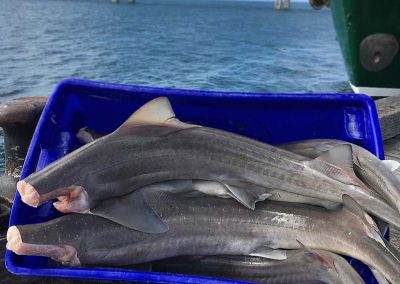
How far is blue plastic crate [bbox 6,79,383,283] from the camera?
121 inches

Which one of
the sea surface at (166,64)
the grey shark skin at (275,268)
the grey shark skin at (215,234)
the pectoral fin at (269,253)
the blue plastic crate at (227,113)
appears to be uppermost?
the blue plastic crate at (227,113)

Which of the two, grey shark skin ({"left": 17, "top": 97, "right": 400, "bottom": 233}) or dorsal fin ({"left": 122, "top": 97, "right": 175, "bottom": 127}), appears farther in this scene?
dorsal fin ({"left": 122, "top": 97, "right": 175, "bottom": 127})

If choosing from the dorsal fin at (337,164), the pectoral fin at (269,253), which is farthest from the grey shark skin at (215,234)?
the dorsal fin at (337,164)

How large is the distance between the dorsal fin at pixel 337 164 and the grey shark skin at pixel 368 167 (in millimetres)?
149

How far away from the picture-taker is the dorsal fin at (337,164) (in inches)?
105

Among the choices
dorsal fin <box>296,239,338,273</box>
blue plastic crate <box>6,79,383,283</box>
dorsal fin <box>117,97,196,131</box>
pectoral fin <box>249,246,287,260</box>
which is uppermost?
dorsal fin <box>117,97,196,131</box>

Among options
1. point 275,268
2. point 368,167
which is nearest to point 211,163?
point 275,268

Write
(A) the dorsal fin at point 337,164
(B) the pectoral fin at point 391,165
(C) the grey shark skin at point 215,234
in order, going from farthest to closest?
(B) the pectoral fin at point 391,165 → (A) the dorsal fin at point 337,164 → (C) the grey shark skin at point 215,234

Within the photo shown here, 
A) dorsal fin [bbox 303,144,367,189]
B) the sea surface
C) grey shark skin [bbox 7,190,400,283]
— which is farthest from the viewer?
the sea surface

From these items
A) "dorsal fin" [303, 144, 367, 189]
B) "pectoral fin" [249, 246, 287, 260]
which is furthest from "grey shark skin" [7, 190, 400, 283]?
"dorsal fin" [303, 144, 367, 189]

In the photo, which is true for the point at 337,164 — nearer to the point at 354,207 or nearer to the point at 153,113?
the point at 354,207

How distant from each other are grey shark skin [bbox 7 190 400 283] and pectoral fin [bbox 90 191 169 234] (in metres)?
0.04

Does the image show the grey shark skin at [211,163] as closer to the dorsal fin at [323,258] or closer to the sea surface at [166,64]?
the dorsal fin at [323,258]

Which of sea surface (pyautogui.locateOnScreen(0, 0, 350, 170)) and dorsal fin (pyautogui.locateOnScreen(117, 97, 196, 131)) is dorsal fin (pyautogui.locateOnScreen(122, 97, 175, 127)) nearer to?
dorsal fin (pyautogui.locateOnScreen(117, 97, 196, 131))
